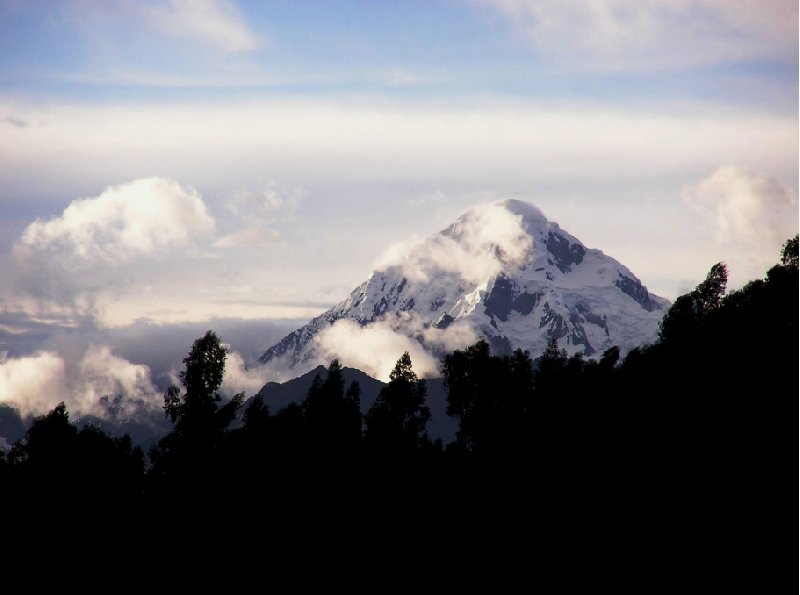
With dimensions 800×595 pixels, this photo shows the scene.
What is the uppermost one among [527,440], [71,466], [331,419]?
[331,419]

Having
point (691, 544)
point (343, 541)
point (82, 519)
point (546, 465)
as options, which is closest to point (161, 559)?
point (82, 519)

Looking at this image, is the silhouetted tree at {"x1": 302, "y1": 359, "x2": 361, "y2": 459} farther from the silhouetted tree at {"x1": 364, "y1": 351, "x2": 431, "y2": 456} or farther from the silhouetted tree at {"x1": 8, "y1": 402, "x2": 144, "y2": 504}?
the silhouetted tree at {"x1": 8, "y1": 402, "x2": 144, "y2": 504}

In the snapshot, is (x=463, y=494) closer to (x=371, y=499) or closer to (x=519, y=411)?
(x=371, y=499)

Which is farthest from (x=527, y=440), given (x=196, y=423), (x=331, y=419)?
(x=196, y=423)

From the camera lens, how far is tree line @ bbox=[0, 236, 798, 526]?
73.4 m

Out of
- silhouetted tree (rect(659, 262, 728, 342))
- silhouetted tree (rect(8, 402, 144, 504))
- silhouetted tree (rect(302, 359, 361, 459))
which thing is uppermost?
silhouetted tree (rect(659, 262, 728, 342))

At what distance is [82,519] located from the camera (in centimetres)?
8019

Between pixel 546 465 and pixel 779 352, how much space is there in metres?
21.0

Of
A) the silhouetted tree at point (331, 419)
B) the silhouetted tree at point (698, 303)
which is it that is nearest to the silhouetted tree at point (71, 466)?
the silhouetted tree at point (331, 419)

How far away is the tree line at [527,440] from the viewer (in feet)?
241

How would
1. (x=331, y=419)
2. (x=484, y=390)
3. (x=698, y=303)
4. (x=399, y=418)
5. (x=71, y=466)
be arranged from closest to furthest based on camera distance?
(x=71, y=466) → (x=331, y=419) → (x=399, y=418) → (x=484, y=390) → (x=698, y=303)

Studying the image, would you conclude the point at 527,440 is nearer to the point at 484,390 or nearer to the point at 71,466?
the point at 484,390

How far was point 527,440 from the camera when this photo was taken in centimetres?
9244

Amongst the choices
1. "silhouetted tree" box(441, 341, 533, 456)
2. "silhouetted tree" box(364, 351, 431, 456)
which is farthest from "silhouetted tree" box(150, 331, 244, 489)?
"silhouetted tree" box(441, 341, 533, 456)
